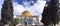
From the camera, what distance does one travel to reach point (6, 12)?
253 centimetres

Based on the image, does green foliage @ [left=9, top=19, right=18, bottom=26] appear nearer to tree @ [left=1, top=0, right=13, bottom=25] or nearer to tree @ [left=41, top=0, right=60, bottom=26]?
tree @ [left=1, top=0, right=13, bottom=25]

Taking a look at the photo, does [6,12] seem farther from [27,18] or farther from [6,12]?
[27,18]

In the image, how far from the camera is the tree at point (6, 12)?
252 cm

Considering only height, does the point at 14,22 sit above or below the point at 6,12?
below

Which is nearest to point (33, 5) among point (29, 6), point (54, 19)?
point (29, 6)

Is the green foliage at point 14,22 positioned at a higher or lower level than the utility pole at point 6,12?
lower

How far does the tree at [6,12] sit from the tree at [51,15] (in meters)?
0.55

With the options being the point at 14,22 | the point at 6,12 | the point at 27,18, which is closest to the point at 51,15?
the point at 27,18

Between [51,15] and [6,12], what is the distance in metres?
0.75

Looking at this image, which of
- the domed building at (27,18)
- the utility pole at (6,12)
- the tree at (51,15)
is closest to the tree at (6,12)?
the utility pole at (6,12)

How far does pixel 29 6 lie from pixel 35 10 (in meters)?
0.12

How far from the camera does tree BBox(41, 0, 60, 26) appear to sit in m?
2.48

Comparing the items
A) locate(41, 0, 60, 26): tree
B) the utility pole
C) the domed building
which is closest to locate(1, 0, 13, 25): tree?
the utility pole

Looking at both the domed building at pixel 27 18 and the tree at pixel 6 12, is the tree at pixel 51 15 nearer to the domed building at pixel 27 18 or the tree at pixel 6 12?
the domed building at pixel 27 18
